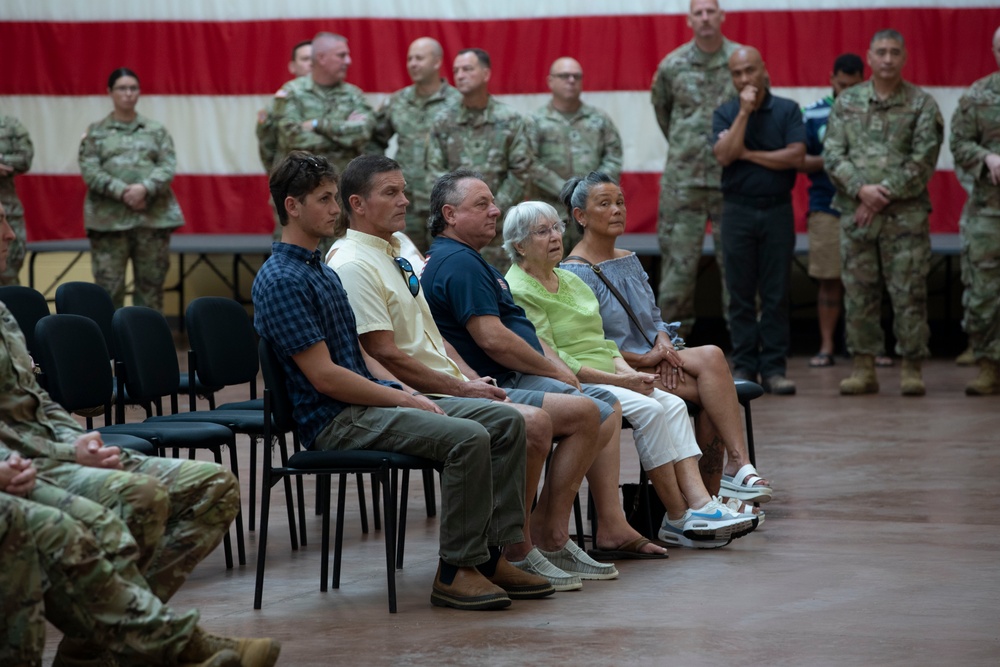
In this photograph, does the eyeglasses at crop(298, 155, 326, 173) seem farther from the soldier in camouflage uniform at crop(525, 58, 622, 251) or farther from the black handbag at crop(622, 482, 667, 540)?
the soldier in camouflage uniform at crop(525, 58, 622, 251)

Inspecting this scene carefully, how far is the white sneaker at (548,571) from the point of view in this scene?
3.76 m

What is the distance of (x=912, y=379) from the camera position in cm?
741

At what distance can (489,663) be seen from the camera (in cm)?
304

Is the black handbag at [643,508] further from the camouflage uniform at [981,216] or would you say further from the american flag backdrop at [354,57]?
the american flag backdrop at [354,57]

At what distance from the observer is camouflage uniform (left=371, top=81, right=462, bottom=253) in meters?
8.29

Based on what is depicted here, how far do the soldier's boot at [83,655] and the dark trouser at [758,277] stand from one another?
203 inches

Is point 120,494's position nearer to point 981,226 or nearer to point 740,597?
point 740,597

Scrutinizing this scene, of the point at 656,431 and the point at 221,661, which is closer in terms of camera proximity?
the point at 221,661

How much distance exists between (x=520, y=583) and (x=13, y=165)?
5627 millimetres

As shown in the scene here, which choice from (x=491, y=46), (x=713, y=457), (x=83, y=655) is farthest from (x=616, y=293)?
(x=491, y=46)

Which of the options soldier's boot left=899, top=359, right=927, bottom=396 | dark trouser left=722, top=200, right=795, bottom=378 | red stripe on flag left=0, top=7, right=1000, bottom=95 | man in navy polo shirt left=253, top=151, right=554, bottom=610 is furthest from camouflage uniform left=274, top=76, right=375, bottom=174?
man in navy polo shirt left=253, top=151, right=554, bottom=610

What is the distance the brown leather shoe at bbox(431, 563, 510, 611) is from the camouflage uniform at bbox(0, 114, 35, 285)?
540 cm

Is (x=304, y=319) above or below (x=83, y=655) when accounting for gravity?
above

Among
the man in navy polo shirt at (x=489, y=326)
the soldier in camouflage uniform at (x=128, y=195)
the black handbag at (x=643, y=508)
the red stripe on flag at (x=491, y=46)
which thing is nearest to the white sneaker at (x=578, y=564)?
the man in navy polo shirt at (x=489, y=326)
